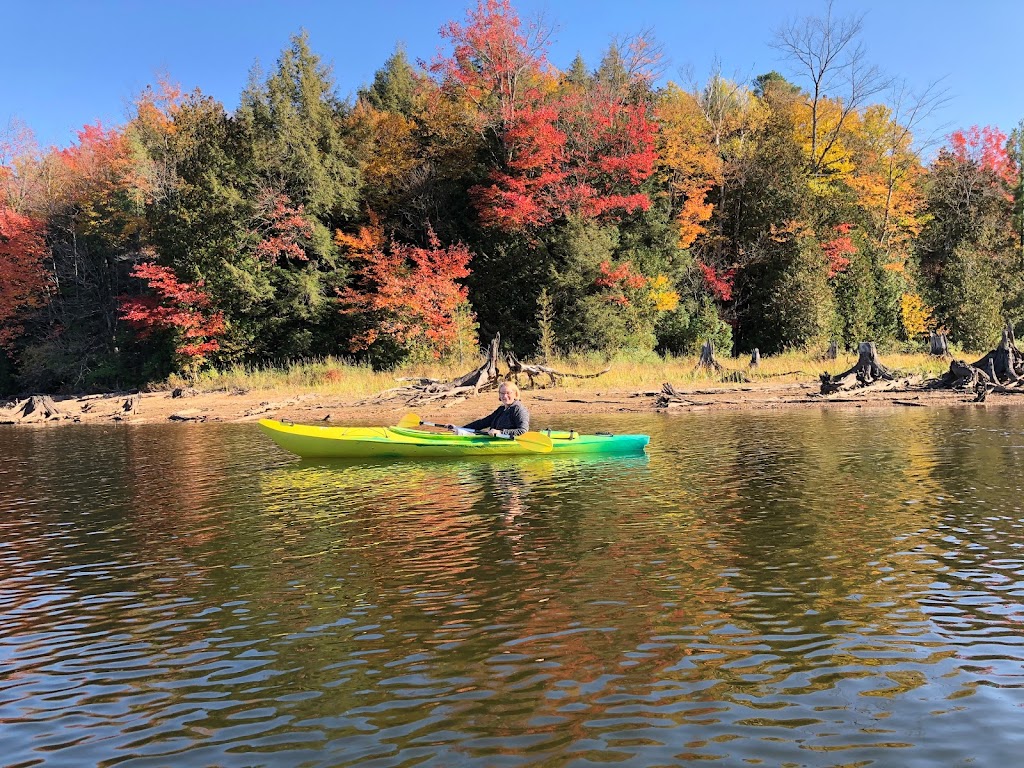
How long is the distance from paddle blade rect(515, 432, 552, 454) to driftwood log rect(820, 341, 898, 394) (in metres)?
11.0

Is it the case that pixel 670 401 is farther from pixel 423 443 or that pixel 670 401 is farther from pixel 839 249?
pixel 839 249

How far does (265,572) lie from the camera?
7.11 metres

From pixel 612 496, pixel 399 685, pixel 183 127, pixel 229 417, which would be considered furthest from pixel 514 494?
pixel 183 127

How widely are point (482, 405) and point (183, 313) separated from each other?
51.6 feet

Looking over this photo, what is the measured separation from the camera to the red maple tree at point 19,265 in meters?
36.9

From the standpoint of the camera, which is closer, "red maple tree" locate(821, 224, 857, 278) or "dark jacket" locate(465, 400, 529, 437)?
"dark jacket" locate(465, 400, 529, 437)

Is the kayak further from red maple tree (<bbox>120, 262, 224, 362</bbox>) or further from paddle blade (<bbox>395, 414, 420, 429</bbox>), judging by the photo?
red maple tree (<bbox>120, 262, 224, 362</bbox>)

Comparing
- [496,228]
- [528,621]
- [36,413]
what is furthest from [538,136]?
[528,621]

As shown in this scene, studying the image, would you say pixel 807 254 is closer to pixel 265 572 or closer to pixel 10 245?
pixel 265 572

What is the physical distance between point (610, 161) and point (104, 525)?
2560 cm

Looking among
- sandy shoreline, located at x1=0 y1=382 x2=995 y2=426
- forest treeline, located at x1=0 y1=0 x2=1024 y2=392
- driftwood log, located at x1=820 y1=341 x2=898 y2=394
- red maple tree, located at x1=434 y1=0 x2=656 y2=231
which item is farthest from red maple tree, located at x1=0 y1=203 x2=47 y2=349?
driftwood log, located at x1=820 y1=341 x2=898 y2=394

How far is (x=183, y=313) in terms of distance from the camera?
3041 centimetres

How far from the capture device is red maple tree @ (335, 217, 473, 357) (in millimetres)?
29125

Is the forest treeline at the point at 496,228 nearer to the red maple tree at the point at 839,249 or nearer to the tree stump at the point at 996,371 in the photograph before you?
the red maple tree at the point at 839,249
